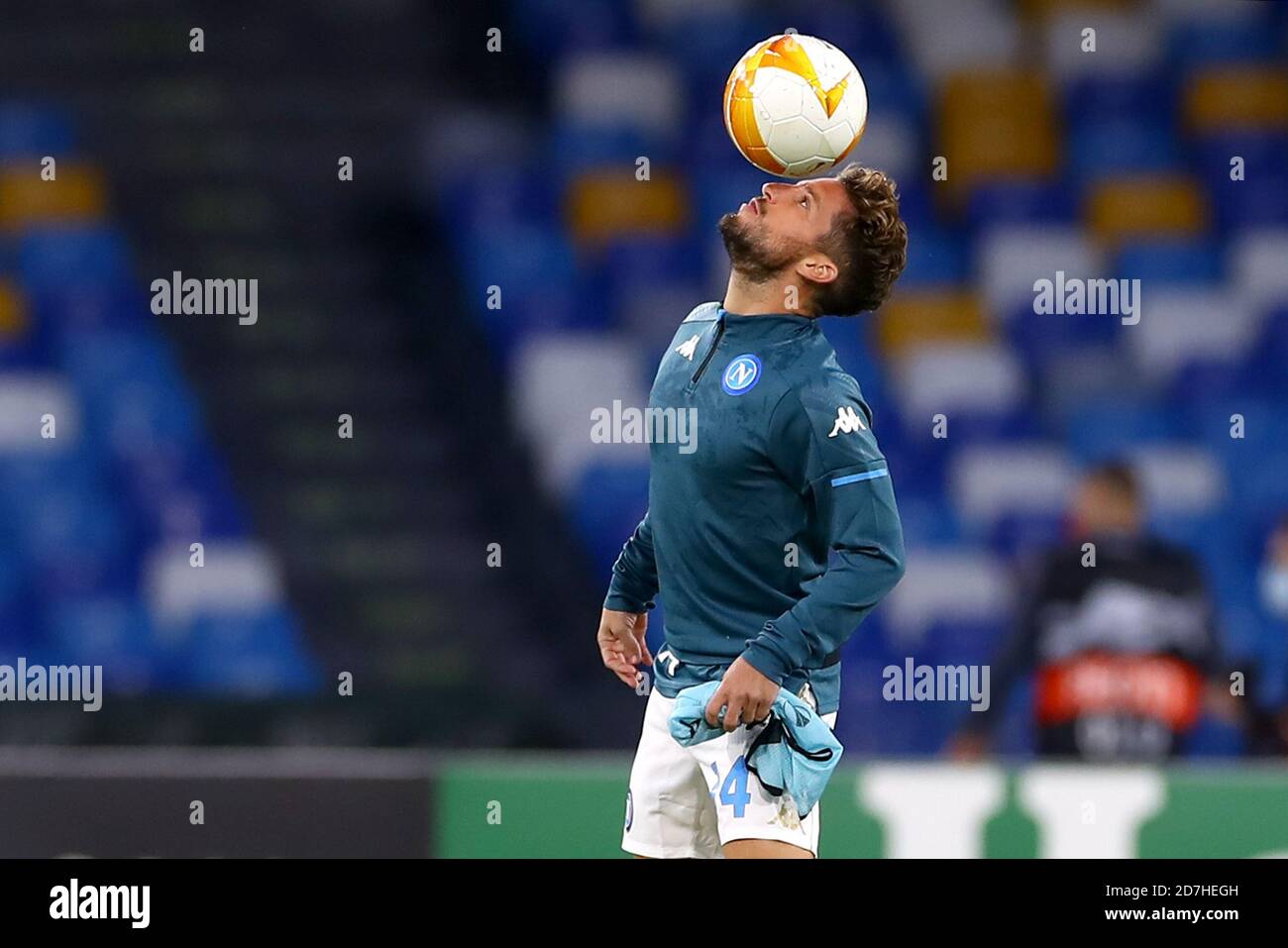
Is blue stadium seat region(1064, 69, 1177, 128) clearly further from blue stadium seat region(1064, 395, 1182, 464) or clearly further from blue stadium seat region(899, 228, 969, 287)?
blue stadium seat region(1064, 395, 1182, 464)

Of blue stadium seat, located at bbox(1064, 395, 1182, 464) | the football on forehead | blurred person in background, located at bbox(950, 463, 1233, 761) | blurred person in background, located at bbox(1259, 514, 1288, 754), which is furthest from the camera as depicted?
blue stadium seat, located at bbox(1064, 395, 1182, 464)

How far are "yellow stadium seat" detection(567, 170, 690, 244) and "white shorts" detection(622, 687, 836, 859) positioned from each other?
13.2 ft

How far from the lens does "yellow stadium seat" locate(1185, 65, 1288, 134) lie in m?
7.50

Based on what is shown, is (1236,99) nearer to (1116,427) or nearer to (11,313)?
(1116,427)

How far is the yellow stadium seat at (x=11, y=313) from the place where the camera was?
23.2 feet

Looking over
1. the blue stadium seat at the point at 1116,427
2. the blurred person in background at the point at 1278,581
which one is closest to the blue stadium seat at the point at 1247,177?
the blue stadium seat at the point at 1116,427

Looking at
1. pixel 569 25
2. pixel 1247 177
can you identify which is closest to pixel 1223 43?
pixel 1247 177

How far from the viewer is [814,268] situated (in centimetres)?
333

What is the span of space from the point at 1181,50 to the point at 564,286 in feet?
7.95

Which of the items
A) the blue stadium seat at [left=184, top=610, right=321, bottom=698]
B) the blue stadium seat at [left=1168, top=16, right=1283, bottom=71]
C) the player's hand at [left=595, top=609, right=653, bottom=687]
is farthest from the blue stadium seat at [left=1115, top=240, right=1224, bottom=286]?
the player's hand at [left=595, top=609, right=653, bottom=687]

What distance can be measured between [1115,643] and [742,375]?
9.89 ft

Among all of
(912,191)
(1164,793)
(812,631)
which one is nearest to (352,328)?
(912,191)

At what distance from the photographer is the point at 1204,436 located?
6988 millimetres

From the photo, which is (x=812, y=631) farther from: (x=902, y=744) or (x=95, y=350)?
(x=95, y=350)
